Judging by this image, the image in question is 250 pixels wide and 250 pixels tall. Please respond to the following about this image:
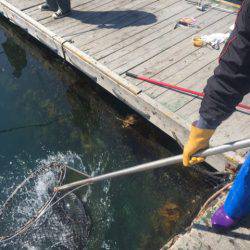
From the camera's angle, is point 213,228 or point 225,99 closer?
point 225,99

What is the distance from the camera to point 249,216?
411 cm

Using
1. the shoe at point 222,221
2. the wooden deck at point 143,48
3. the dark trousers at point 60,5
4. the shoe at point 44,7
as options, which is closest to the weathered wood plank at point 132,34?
the wooden deck at point 143,48

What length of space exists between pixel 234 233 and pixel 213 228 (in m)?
0.24

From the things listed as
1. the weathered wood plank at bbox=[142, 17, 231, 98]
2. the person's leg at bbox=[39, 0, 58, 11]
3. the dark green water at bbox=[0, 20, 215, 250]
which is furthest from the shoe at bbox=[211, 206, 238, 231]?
the person's leg at bbox=[39, 0, 58, 11]

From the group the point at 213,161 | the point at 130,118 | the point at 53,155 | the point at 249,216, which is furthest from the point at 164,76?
the point at 249,216

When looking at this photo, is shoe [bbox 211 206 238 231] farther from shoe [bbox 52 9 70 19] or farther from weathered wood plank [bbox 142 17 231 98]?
shoe [bbox 52 9 70 19]

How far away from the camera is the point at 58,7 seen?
26.8 feet

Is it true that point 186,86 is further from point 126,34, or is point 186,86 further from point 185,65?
point 126,34

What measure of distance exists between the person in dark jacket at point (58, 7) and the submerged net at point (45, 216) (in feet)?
13.7

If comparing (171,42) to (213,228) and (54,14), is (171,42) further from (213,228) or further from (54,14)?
(213,228)

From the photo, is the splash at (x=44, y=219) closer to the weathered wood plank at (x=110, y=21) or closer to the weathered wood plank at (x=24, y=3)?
the weathered wood plank at (x=110, y=21)

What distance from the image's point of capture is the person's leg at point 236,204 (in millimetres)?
3398

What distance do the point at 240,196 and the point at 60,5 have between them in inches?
243

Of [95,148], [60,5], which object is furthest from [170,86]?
[60,5]
